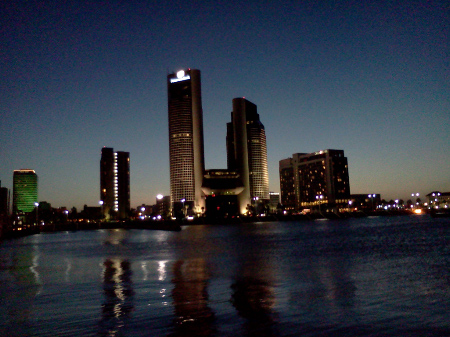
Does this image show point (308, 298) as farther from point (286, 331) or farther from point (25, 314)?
point (25, 314)

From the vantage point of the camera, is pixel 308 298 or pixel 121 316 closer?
pixel 121 316

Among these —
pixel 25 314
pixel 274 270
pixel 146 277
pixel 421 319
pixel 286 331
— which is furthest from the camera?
pixel 274 270

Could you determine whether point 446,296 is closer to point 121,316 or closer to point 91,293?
point 121,316

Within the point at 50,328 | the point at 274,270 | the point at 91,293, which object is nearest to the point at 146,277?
the point at 91,293

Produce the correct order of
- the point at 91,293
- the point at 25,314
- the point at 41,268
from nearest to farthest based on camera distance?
1. the point at 25,314
2. the point at 91,293
3. the point at 41,268

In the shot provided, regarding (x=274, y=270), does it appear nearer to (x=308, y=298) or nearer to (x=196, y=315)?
(x=308, y=298)

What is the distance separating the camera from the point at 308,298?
18.9 m

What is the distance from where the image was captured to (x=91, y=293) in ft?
71.6

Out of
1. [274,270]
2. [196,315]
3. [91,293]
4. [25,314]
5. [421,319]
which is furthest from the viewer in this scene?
[274,270]

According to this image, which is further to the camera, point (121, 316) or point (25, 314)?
point (25, 314)

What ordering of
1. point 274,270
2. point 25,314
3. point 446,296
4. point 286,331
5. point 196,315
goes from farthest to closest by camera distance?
point 274,270 < point 446,296 < point 25,314 < point 196,315 < point 286,331

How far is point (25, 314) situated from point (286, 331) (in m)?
10.2

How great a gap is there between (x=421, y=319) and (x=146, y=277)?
16885 mm

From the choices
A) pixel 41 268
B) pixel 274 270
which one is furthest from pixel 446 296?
pixel 41 268
